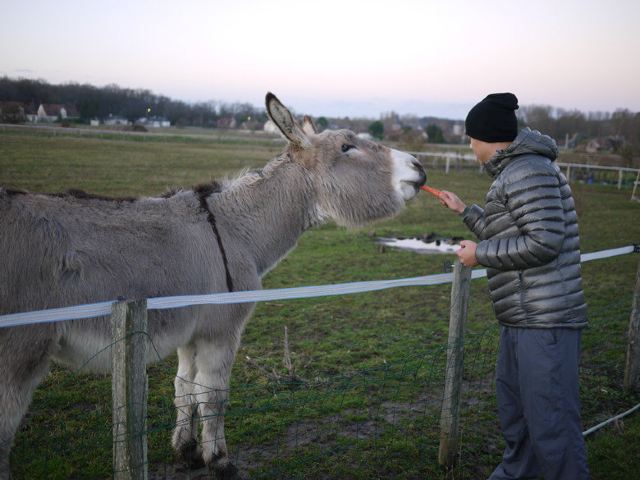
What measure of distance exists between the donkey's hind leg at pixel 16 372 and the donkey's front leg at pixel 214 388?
3.45 ft

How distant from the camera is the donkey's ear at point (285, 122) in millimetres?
3777

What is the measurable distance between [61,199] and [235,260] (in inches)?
48.9

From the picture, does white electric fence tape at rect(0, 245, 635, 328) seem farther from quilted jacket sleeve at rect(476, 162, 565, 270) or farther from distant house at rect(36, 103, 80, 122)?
distant house at rect(36, 103, 80, 122)

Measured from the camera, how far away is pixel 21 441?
4.12 metres

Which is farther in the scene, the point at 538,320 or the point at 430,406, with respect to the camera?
the point at 430,406

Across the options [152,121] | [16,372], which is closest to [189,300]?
[16,372]

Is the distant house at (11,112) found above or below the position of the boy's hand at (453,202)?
above

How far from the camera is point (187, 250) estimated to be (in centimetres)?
346

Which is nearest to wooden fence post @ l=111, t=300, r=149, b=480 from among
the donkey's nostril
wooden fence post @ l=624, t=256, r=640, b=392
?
the donkey's nostril

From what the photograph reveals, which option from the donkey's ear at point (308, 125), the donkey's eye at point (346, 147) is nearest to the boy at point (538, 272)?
the donkey's eye at point (346, 147)

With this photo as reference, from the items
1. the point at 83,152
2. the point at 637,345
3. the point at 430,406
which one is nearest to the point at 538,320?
the point at 430,406

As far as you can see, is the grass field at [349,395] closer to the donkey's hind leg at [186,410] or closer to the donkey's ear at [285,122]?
the donkey's hind leg at [186,410]

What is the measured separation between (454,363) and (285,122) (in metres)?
2.35

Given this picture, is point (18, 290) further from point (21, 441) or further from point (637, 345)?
point (637, 345)
